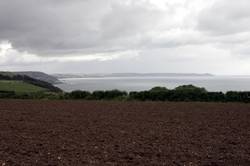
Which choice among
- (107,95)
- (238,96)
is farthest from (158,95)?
(238,96)

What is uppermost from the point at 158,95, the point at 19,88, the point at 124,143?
the point at 158,95

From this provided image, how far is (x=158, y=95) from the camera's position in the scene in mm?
47250

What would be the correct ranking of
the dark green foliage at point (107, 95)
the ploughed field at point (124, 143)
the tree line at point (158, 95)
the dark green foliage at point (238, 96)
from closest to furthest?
1. the ploughed field at point (124, 143)
2. the dark green foliage at point (238, 96)
3. the tree line at point (158, 95)
4. the dark green foliage at point (107, 95)

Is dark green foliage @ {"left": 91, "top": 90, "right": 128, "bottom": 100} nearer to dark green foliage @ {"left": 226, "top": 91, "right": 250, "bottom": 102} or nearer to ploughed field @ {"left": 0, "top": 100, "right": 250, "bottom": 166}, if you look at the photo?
dark green foliage @ {"left": 226, "top": 91, "right": 250, "bottom": 102}

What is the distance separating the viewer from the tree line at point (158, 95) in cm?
4444

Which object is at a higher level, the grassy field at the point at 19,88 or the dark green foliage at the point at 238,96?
the dark green foliage at the point at 238,96

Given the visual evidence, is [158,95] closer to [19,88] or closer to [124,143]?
[124,143]

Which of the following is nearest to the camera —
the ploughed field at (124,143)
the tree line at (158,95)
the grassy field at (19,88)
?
the ploughed field at (124,143)

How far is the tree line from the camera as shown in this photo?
4444 centimetres

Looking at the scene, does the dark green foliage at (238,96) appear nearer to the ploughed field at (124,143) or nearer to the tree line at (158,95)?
the tree line at (158,95)

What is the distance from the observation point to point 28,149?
13883 mm

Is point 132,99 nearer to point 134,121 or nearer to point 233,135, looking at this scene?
point 134,121

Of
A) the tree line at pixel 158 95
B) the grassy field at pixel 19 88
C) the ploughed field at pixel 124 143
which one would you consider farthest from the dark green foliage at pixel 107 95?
the ploughed field at pixel 124 143

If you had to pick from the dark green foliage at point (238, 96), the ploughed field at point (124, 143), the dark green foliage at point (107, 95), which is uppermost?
the dark green foliage at point (238, 96)
